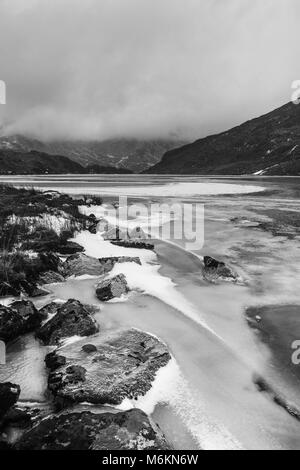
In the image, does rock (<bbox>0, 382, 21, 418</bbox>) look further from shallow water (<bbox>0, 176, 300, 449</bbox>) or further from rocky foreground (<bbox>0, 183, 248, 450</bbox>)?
shallow water (<bbox>0, 176, 300, 449</bbox>)

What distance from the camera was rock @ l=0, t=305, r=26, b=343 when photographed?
7206 mm

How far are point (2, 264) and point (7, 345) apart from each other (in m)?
3.39

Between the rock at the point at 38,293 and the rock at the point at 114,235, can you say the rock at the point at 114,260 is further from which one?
the rock at the point at 114,235

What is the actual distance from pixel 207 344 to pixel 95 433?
10.7 feet

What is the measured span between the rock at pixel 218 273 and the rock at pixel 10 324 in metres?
5.52

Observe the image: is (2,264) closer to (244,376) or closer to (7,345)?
(7,345)

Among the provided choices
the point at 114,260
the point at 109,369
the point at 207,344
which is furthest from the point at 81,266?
the point at 109,369

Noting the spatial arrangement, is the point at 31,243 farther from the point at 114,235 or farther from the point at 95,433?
the point at 95,433

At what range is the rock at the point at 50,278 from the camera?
34.5 ft

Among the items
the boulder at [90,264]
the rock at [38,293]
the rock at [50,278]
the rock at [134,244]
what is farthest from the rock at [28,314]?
the rock at [134,244]

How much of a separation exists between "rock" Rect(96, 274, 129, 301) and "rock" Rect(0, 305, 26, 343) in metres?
2.36

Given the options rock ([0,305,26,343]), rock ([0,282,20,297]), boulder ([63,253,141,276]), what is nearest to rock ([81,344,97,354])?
rock ([0,305,26,343])
